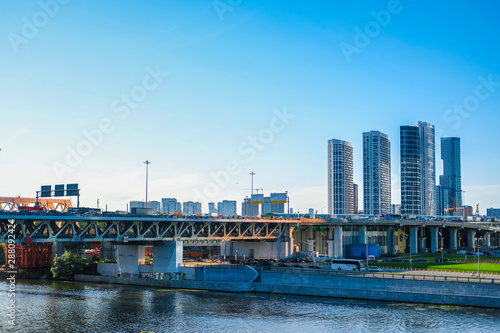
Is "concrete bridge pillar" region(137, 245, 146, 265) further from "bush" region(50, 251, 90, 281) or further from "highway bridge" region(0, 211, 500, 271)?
"bush" region(50, 251, 90, 281)

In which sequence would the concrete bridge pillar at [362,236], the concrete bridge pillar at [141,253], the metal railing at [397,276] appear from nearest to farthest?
the metal railing at [397,276]
the concrete bridge pillar at [141,253]
the concrete bridge pillar at [362,236]

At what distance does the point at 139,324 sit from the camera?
2438 inches

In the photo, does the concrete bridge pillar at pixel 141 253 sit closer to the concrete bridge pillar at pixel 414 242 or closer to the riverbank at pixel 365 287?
the riverbank at pixel 365 287

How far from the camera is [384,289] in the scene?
7869 cm

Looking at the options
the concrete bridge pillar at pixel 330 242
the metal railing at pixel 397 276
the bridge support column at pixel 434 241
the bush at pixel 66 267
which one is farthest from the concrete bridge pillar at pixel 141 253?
the bridge support column at pixel 434 241

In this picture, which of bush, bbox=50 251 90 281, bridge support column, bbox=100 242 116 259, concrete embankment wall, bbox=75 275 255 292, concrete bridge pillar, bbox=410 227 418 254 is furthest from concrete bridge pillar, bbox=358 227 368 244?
bush, bbox=50 251 90 281

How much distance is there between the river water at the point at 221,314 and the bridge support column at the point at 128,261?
16483 mm

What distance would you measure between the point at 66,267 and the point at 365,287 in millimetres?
57916

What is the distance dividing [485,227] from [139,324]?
148335 mm

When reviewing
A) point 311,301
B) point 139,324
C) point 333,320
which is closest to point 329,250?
point 311,301

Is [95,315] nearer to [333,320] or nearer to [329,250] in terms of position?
[333,320]

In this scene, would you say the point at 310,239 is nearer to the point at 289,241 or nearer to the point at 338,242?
the point at 338,242

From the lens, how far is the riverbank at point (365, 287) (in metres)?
72.2

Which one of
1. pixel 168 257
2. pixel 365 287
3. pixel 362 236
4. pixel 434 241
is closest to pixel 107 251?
pixel 168 257
